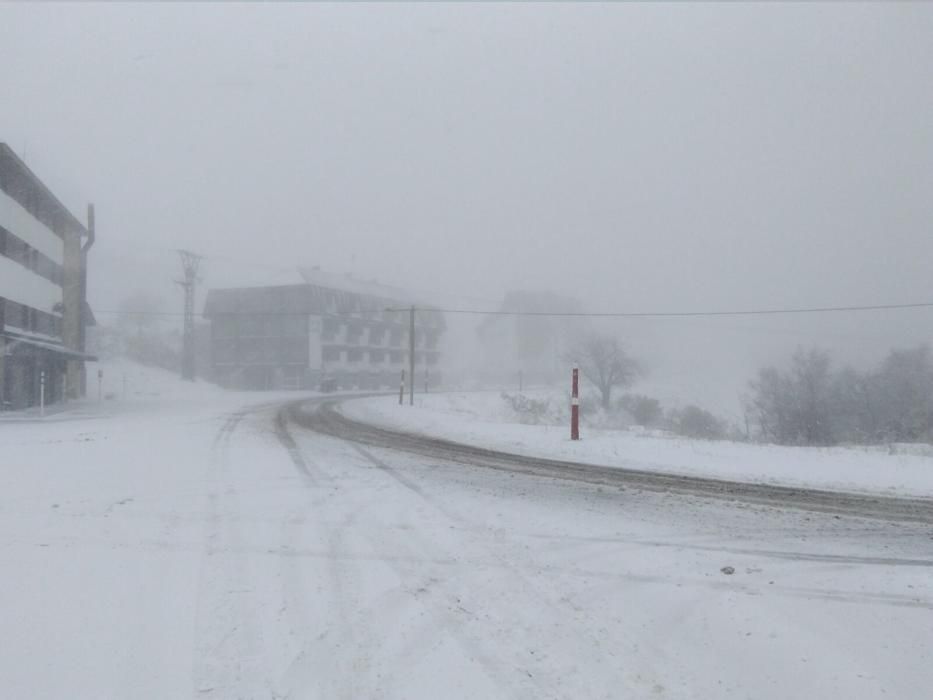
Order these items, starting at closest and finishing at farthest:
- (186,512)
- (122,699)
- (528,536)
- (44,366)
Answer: (122,699) < (528,536) < (186,512) < (44,366)

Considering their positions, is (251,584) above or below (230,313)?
below

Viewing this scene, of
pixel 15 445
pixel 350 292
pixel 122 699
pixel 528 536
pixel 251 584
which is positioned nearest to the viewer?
pixel 122 699

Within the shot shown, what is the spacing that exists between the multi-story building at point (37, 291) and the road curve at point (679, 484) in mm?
17742

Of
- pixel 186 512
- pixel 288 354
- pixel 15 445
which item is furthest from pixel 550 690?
pixel 288 354

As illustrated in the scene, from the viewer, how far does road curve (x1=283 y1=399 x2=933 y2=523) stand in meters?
7.80

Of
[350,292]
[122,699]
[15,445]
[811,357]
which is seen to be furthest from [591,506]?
[350,292]

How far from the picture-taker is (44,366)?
34250mm

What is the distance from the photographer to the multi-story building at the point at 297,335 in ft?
205

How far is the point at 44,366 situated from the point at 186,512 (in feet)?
106

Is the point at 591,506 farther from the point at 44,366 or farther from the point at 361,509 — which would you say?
the point at 44,366

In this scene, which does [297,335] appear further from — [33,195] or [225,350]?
[33,195]

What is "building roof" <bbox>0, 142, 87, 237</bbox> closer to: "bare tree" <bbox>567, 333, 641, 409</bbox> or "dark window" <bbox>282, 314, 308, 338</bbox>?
"dark window" <bbox>282, 314, 308, 338</bbox>

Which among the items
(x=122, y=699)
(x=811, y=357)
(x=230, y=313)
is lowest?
(x=122, y=699)

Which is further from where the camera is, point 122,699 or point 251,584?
point 251,584
